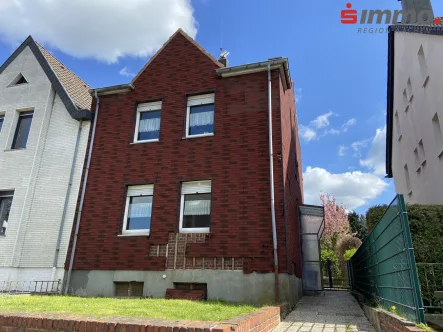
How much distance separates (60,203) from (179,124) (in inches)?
203

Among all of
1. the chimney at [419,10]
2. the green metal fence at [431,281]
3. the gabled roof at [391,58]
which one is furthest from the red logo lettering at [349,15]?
the green metal fence at [431,281]

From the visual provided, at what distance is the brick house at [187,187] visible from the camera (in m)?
8.82

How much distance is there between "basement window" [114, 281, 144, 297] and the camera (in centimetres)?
945

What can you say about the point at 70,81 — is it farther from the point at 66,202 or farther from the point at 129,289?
the point at 129,289

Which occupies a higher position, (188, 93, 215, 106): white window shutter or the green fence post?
(188, 93, 215, 106): white window shutter

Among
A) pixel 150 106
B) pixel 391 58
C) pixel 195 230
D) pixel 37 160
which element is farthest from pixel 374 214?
pixel 37 160

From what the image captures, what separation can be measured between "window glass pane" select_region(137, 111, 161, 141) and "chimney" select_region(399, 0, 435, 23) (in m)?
14.7

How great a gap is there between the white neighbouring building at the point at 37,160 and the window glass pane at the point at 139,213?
2.33 metres

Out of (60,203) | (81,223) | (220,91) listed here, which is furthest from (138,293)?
(220,91)

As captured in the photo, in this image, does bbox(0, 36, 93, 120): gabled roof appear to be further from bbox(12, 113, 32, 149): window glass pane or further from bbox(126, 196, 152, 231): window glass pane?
bbox(126, 196, 152, 231): window glass pane

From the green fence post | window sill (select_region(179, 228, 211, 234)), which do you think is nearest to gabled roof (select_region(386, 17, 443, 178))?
the green fence post

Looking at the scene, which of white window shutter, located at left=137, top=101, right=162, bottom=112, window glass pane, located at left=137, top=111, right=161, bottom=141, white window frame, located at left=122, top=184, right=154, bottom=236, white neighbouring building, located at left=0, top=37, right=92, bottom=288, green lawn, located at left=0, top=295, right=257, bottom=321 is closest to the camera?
green lawn, located at left=0, top=295, right=257, bottom=321

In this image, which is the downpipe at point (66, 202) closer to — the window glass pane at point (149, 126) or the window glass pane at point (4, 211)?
the window glass pane at point (4, 211)

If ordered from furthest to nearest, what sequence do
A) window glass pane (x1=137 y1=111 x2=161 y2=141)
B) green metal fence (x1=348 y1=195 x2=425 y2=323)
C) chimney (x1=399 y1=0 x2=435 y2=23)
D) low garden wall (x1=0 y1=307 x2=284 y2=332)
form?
chimney (x1=399 y1=0 x2=435 y2=23) → window glass pane (x1=137 y1=111 x2=161 y2=141) → green metal fence (x1=348 y1=195 x2=425 y2=323) → low garden wall (x1=0 y1=307 x2=284 y2=332)
